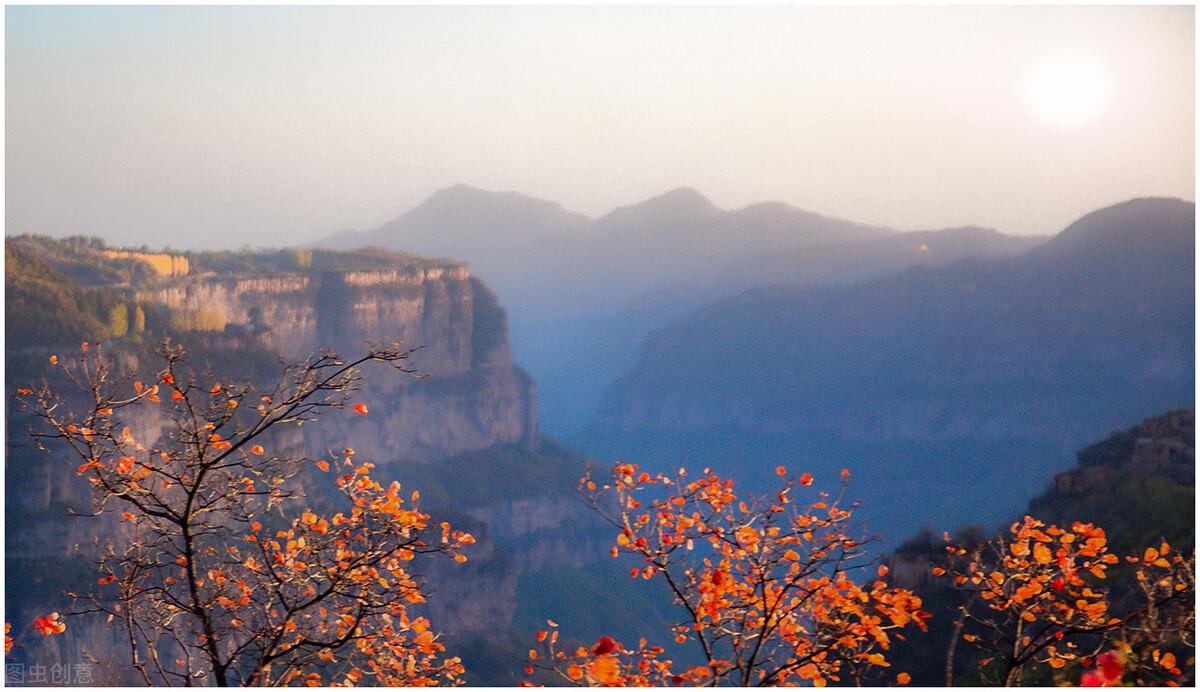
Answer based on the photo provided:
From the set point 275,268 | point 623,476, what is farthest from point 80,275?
point 623,476

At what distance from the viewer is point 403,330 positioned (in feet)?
417

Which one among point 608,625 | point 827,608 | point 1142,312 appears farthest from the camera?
point 1142,312

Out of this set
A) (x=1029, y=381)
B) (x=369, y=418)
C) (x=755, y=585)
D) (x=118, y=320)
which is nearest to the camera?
(x=755, y=585)

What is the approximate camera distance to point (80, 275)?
114562 mm

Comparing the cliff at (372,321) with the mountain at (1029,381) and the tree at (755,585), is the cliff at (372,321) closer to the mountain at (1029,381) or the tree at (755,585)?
the mountain at (1029,381)

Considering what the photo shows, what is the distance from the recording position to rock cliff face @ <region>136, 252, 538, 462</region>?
409 ft

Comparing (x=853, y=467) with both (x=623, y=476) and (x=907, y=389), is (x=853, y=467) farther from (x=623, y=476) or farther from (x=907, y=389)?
(x=623, y=476)

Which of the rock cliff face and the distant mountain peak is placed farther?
the distant mountain peak

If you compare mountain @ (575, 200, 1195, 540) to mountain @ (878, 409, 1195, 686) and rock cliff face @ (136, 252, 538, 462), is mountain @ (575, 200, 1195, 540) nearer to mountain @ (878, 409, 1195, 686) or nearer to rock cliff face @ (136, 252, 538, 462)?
rock cliff face @ (136, 252, 538, 462)

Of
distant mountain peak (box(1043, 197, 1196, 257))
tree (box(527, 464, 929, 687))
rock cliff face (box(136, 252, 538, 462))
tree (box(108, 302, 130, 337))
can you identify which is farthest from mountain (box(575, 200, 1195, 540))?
tree (box(527, 464, 929, 687))

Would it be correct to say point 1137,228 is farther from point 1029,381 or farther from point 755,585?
point 755,585

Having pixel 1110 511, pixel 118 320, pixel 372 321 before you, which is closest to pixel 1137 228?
pixel 372 321

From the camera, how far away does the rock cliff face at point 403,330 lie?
409 feet

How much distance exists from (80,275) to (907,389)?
125010 mm
